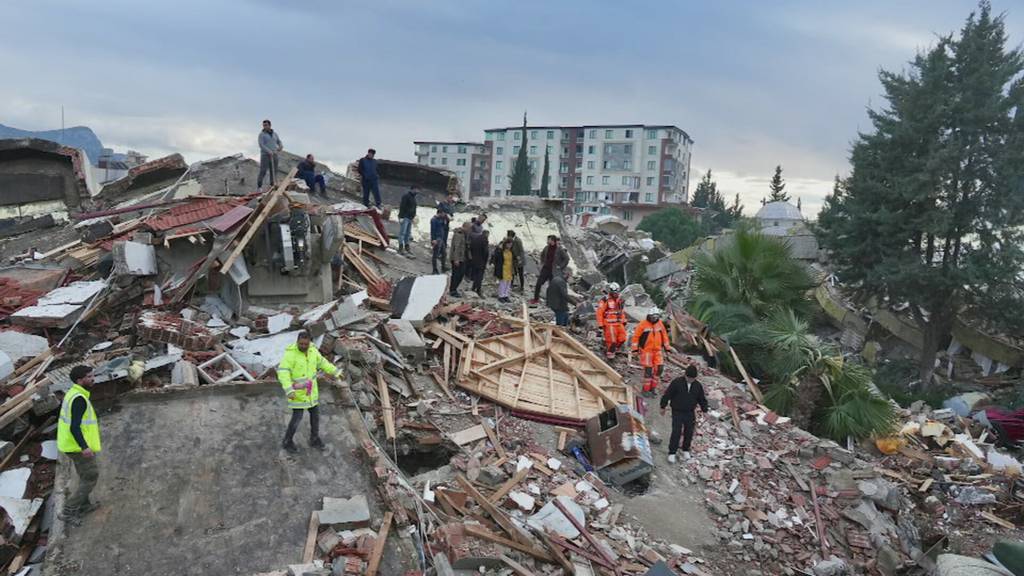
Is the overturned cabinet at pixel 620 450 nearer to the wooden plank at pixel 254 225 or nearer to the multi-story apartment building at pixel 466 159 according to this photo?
the wooden plank at pixel 254 225

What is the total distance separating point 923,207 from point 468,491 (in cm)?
2156

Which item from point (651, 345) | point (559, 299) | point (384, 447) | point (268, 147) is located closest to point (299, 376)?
point (384, 447)

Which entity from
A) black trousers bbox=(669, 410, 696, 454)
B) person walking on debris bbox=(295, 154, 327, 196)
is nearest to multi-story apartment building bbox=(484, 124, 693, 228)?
person walking on debris bbox=(295, 154, 327, 196)

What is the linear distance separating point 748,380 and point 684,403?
4458mm

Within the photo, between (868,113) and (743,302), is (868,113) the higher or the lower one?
the higher one

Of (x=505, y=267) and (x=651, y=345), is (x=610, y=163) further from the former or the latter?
(x=651, y=345)

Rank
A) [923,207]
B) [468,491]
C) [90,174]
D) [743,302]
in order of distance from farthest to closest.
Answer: [923,207]
[90,174]
[743,302]
[468,491]

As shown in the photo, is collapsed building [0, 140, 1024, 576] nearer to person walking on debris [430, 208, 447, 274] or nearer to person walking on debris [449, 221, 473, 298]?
person walking on debris [449, 221, 473, 298]

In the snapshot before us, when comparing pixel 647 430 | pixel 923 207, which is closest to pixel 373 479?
pixel 647 430

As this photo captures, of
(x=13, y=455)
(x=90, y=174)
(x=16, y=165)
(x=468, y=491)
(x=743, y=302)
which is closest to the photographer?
(x=13, y=455)

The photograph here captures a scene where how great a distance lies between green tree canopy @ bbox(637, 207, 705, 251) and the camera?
1768 inches

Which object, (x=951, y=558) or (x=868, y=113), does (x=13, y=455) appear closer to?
(x=951, y=558)

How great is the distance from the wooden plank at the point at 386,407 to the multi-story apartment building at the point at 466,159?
233 feet

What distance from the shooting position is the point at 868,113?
23.1 meters
